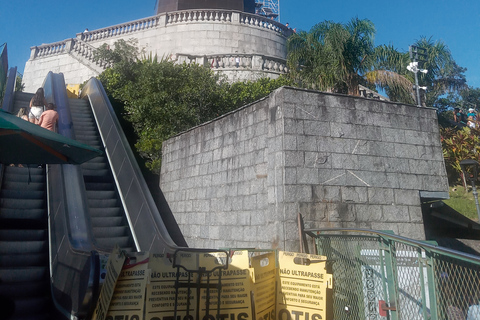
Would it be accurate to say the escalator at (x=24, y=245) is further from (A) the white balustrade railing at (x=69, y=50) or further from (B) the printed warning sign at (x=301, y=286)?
(A) the white balustrade railing at (x=69, y=50)

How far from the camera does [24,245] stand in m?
5.61

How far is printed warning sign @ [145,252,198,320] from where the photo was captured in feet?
10.7

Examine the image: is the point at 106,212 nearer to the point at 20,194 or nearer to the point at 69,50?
the point at 20,194

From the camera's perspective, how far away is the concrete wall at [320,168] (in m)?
5.56

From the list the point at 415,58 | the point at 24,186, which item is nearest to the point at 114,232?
the point at 24,186

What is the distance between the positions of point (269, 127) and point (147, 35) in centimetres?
2162

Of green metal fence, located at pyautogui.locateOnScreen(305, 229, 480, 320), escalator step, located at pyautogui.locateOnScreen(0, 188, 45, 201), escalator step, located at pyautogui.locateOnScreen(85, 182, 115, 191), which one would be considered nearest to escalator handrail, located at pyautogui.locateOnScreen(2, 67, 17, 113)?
escalator step, located at pyautogui.locateOnScreen(85, 182, 115, 191)

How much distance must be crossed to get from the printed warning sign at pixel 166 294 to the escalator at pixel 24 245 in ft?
7.07

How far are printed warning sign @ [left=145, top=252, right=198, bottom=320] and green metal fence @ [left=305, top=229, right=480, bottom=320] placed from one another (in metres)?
1.60

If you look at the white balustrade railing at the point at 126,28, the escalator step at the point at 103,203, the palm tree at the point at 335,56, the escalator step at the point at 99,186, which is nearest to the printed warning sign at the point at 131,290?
the escalator step at the point at 103,203

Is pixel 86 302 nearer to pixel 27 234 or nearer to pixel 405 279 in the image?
pixel 27 234

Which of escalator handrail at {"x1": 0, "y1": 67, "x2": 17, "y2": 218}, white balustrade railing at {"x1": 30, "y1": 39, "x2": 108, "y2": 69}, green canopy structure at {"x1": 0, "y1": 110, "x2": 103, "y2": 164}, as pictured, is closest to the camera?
green canopy structure at {"x1": 0, "y1": 110, "x2": 103, "y2": 164}

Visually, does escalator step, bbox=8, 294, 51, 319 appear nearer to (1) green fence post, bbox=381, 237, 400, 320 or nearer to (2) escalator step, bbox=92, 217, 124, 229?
(2) escalator step, bbox=92, 217, 124, 229

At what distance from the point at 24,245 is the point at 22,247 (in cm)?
4
